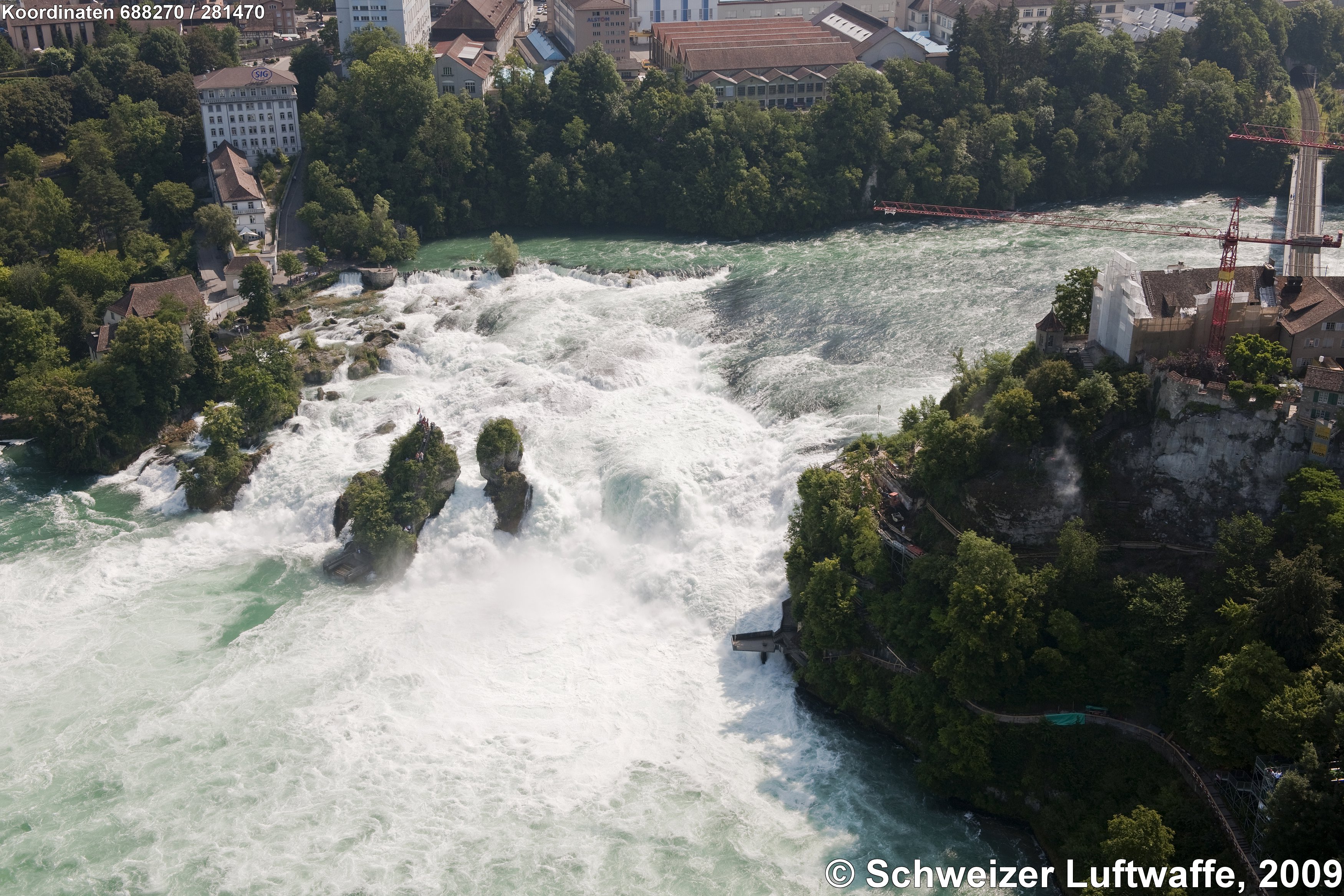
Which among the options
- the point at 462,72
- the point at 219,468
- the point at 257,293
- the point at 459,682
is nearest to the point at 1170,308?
the point at 459,682

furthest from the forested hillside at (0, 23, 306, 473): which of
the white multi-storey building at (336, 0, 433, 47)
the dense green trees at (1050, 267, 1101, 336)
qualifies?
the dense green trees at (1050, 267, 1101, 336)

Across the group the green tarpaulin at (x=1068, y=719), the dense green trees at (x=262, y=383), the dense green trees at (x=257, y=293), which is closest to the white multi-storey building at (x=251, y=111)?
the dense green trees at (x=257, y=293)

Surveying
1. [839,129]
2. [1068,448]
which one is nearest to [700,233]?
[839,129]

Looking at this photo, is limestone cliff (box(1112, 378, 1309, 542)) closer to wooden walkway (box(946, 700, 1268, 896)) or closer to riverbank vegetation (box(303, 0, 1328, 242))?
wooden walkway (box(946, 700, 1268, 896))

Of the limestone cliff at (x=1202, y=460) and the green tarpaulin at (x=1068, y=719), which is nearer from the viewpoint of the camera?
the green tarpaulin at (x=1068, y=719)

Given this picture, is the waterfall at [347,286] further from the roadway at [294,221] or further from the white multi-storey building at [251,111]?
the white multi-storey building at [251,111]
